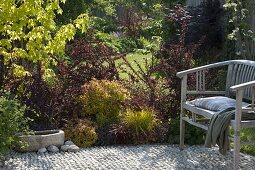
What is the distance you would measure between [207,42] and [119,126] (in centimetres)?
468

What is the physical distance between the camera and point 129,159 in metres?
5.62

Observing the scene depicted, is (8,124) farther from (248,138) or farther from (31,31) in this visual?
(248,138)

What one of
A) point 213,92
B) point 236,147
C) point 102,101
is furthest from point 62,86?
point 236,147

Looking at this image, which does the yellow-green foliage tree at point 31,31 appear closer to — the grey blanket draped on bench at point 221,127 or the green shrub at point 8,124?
the green shrub at point 8,124

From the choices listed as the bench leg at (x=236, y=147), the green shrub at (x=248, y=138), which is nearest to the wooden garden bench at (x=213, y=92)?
the bench leg at (x=236, y=147)

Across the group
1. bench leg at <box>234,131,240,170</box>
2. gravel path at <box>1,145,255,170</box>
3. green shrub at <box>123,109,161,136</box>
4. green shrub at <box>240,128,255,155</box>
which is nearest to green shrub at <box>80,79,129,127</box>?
green shrub at <box>123,109,161,136</box>

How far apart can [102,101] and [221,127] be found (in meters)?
2.21

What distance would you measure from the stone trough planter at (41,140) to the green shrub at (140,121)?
33.9 inches

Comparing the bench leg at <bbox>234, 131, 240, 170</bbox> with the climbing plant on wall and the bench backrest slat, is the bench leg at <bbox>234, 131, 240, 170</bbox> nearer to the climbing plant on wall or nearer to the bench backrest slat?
the bench backrest slat

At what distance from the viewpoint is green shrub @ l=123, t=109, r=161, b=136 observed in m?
6.33

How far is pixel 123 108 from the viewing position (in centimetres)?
679

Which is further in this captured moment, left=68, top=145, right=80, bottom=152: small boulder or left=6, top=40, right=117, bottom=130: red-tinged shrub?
left=6, top=40, right=117, bottom=130: red-tinged shrub

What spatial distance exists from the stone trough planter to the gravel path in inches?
4.2

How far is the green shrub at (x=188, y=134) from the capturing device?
251 inches
